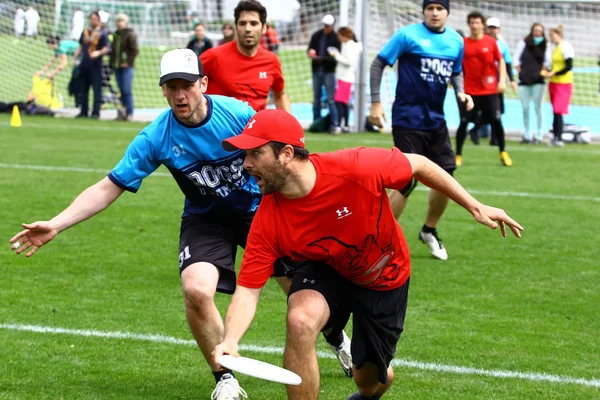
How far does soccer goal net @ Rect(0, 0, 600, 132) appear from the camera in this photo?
73.4 ft

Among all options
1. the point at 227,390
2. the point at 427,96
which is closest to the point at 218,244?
the point at 227,390

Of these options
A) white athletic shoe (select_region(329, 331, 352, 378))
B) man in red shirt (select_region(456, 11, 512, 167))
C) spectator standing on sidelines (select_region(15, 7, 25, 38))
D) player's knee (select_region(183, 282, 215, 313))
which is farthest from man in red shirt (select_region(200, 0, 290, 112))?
spectator standing on sidelines (select_region(15, 7, 25, 38))

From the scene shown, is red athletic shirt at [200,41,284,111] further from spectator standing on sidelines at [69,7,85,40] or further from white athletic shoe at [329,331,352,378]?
spectator standing on sidelines at [69,7,85,40]

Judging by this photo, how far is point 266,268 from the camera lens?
4.52 metres

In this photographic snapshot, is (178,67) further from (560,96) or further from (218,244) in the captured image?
(560,96)

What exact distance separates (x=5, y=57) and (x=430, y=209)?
847 inches

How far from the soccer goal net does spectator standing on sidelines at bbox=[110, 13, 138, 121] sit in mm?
2648

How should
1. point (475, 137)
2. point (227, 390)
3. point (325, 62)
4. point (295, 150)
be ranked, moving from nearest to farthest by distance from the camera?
point (295, 150)
point (227, 390)
point (475, 137)
point (325, 62)

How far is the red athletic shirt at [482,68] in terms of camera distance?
16562mm

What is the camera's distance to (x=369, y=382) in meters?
5.07

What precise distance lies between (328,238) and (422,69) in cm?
515

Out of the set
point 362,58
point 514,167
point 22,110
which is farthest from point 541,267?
point 22,110

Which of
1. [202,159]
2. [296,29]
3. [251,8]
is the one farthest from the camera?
[296,29]

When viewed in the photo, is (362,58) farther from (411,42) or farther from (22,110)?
(411,42)
